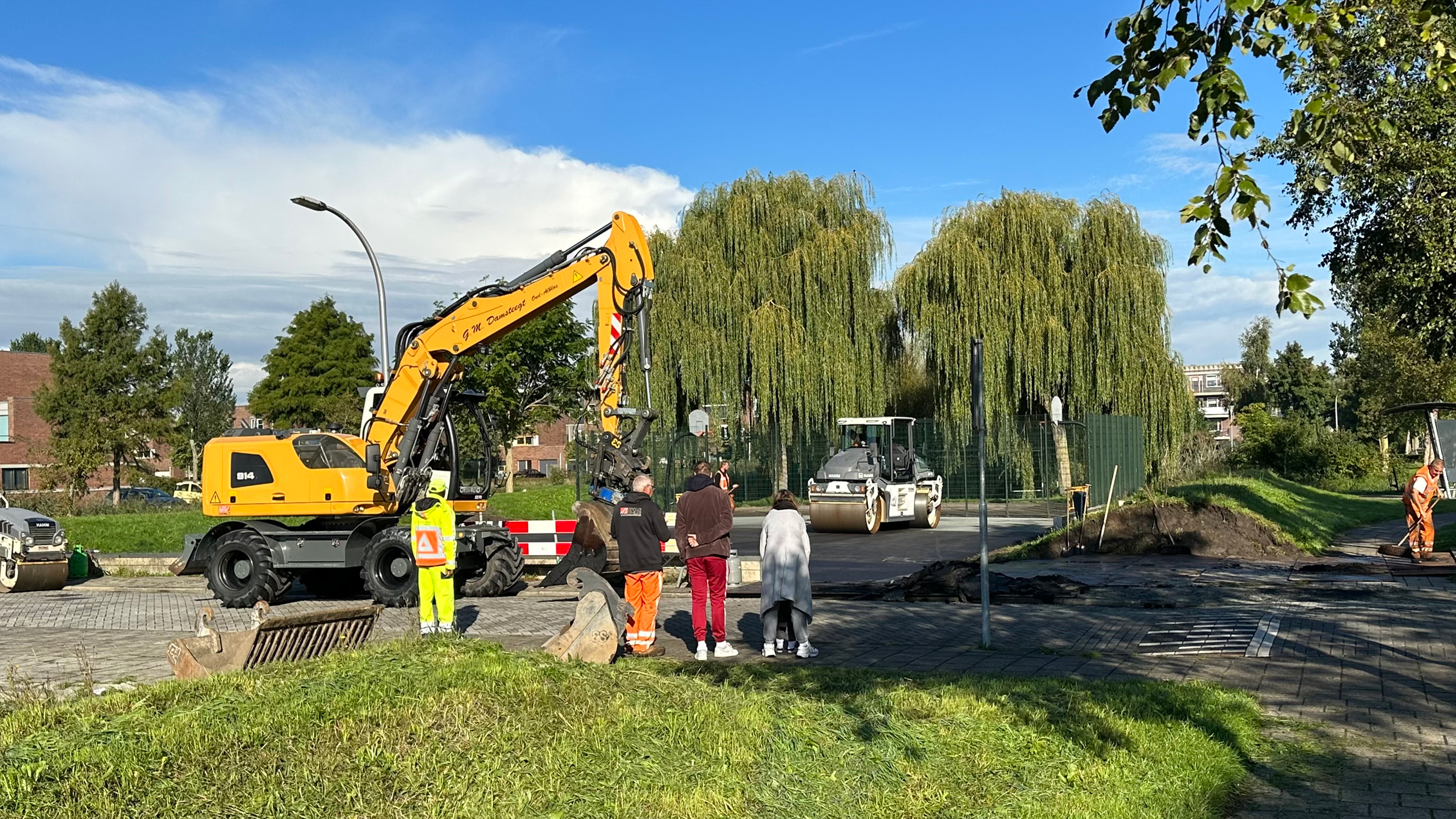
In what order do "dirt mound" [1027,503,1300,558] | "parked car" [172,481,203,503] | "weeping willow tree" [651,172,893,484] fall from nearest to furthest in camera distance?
"dirt mound" [1027,503,1300,558]
"weeping willow tree" [651,172,893,484]
"parked car" [172,481,203,503]

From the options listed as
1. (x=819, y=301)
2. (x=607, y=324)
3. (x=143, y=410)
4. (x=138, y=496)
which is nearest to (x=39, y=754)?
(x=607, y=324)

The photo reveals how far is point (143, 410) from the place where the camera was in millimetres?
43344

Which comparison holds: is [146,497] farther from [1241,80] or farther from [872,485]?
[1241,80]

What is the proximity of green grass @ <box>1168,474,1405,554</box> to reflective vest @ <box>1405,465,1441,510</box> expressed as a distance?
101 inches

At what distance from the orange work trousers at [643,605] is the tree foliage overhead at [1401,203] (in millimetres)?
10326

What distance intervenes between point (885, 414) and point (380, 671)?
32985mm

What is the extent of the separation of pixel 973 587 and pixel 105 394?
36.8 metres

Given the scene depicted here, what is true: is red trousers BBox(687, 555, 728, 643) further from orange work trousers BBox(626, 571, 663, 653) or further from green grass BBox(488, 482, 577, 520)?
green grass BBox(488, 482, 577, 520)

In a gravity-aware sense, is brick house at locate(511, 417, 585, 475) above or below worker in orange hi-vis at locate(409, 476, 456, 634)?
above

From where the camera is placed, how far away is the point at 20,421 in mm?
58469

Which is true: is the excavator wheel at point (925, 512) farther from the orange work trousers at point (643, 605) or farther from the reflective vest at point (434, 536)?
the reflective vest at point (434, 536)

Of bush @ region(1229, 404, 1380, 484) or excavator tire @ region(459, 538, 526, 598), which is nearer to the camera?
excavator tire @ region(459, 538, 526, 598)

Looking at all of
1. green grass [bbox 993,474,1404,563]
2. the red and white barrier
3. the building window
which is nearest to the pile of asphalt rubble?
the red and white barrier

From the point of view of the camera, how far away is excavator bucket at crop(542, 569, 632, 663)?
9117mm
